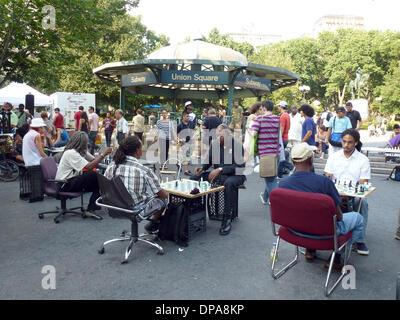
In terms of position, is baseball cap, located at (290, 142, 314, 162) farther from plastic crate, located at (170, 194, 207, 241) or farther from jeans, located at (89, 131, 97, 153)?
jeans, located at (89, 131, 97, 153)

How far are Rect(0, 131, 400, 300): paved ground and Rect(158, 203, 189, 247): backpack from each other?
0.13 meters

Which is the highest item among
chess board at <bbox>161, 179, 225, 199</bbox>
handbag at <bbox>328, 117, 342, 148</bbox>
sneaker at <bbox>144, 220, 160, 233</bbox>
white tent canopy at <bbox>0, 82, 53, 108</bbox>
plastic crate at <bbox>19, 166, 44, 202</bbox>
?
white tent canopy at <bbox>0, 82, 53, 108</bbox>

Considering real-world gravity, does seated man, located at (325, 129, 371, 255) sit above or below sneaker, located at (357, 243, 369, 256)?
above

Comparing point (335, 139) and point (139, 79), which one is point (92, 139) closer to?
point (139, 79)

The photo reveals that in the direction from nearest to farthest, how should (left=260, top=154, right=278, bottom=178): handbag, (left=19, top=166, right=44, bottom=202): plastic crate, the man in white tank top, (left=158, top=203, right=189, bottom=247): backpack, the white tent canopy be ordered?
1. (left=158, top=203, right=189, bottom=247): backpack
2. (left=260, top=154, right=278, bottom=178): handbag
3. (left=19, top=166, right=44, bottom=202): plastic crate
4. the man in white tank top
5. the white tent canopy

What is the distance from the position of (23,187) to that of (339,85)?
48.9 m

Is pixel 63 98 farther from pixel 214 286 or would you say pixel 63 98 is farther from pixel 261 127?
pixel 214 286

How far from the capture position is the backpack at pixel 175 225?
188 inches

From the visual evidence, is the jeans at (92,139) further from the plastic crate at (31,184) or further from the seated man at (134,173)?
the seated man at (134,173)

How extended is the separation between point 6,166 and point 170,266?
706 centimetres

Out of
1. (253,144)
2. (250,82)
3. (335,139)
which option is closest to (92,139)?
(250,82)

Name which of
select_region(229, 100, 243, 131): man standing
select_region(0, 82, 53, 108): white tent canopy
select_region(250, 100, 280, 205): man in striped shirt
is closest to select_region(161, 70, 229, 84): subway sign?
select_region(229, 100, 243, 131): man standing

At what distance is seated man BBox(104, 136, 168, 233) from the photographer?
4.30m
